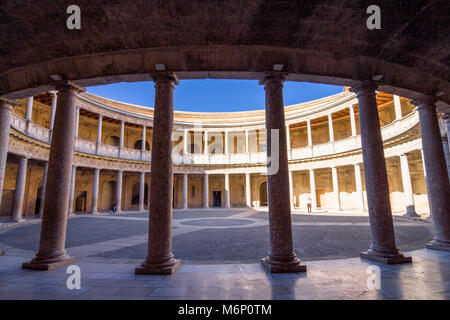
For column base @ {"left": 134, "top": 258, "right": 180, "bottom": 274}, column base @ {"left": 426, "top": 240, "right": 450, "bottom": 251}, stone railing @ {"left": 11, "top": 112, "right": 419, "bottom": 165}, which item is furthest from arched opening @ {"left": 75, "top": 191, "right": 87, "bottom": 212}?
column base @ {"left": 426, "top": 240, "right": 450, "bottom": 251}

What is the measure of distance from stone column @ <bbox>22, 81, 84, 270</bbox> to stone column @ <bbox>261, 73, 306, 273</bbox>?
14.5 ft

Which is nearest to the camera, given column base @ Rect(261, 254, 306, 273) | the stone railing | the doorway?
column base @ Rect(261, 254, 306, 273)

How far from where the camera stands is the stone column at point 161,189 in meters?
4.45

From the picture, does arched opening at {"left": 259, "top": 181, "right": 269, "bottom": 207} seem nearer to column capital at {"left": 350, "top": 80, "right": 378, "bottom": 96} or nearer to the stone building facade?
the stone building facade

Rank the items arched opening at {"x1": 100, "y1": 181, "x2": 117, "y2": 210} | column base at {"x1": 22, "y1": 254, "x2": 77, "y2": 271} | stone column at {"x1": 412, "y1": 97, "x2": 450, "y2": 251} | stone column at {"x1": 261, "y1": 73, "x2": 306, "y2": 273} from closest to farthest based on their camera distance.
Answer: stone column at {"x1": 261, "y1": 73, "x2": 306, "y2": 273}
column base at {"x1": 22, "y1": 254, "x2": 77, "y2": 271}
stone column at {"x1": 412, "y1": 97, "x2": 450, "y2": 251}
arched opening at {"x1": 100, "y1": 181, "x2": 117, "y2": 210}

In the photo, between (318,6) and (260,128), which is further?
(260,128)

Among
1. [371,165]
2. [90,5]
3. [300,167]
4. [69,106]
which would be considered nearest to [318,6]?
[371,165]

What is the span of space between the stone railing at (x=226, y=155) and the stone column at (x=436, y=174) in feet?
29.7

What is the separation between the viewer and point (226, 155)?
28.4 meters

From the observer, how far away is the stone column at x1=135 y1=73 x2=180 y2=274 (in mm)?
4445

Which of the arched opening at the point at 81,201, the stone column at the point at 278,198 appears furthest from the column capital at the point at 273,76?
the arched opening at the point at 81,201

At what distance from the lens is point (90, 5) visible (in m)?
4.12

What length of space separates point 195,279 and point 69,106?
16.0ft
